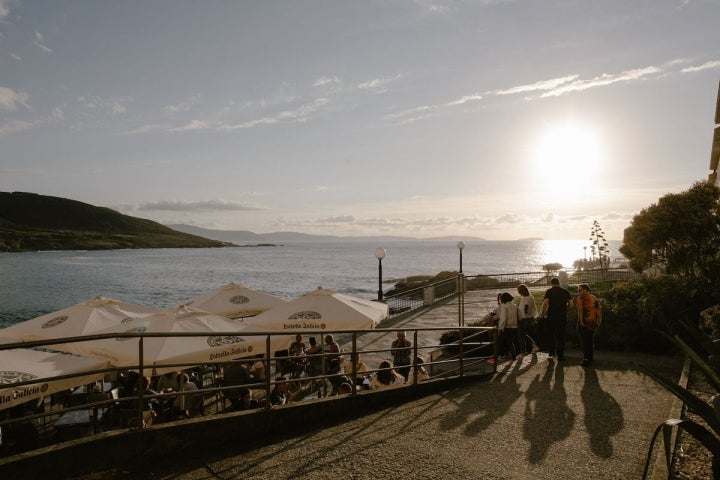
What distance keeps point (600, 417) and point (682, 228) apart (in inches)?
547

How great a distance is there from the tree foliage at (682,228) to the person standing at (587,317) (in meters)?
9.16

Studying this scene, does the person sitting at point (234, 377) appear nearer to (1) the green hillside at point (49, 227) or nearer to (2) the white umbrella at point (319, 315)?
(2) the white umbrella at point (319, 315)

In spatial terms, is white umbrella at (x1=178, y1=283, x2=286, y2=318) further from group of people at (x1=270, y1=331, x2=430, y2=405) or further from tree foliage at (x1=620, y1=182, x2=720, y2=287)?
tree foliage at (x1=620, y1=182, x2=720, y2=287)

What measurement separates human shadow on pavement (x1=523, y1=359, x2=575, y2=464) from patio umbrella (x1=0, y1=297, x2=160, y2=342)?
8247 mm

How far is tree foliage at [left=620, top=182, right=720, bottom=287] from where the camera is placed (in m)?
17.5

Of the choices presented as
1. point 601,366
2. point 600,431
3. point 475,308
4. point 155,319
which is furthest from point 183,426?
point 475,308

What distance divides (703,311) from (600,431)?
6.82m

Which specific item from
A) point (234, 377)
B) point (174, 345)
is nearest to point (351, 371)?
point (234, 377)

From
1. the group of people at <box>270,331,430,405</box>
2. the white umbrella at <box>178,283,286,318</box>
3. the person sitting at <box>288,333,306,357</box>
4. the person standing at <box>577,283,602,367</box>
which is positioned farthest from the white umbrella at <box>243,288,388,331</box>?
the person standing at <box>577,283,602,367</box>

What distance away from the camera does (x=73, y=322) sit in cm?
1171

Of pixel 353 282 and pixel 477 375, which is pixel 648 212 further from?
pixel 353 282

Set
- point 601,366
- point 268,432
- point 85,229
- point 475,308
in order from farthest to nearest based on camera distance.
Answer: point 85,229 → point 475,308 → point 601,366 → point 268,432

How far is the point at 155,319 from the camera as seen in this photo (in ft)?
32.9

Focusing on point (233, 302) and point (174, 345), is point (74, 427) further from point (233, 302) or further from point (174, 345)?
point (233, 302)
